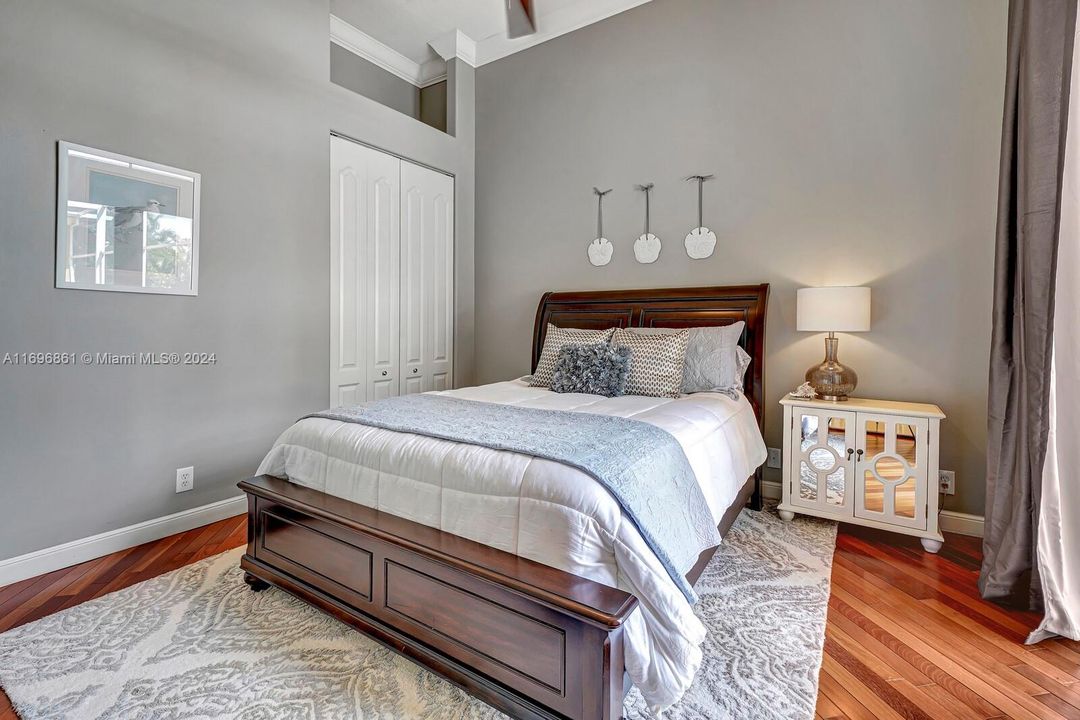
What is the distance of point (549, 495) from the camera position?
148 cm

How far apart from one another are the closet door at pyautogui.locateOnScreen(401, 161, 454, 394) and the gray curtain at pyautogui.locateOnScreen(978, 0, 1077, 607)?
11.1 feet

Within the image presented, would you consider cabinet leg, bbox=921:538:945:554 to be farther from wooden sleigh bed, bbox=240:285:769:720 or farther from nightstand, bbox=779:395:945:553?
wooden sleigh bed, bbox=240:285:769:720

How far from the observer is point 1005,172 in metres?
2.07

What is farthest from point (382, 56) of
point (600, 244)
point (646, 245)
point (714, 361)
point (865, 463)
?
point (865, 463)

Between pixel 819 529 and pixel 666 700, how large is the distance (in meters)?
1.81

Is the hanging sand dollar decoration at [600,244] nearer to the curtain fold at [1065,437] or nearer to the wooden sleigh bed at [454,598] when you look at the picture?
the wooden sleigh bed at [454,598]

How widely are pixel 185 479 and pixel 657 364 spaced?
103 inches

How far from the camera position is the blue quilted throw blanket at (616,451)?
148 centimetres

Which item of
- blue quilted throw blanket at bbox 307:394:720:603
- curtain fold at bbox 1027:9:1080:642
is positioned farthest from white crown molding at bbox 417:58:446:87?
curtain fold at bbox 1027:9:1080:642

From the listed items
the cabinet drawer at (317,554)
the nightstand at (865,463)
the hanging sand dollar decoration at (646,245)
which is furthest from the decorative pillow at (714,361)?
the cabinet drawer at (317,554)

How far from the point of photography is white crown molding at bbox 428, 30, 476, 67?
13.5 ft

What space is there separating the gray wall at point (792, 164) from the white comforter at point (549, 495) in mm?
1218

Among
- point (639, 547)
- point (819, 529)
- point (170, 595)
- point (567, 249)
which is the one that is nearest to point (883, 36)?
point (567, 249)

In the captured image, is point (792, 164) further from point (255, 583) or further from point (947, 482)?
point (255, 583)
